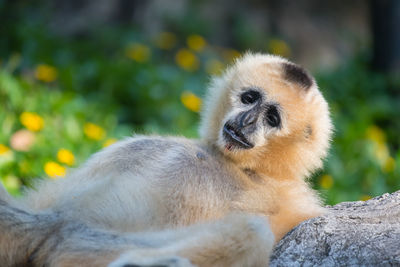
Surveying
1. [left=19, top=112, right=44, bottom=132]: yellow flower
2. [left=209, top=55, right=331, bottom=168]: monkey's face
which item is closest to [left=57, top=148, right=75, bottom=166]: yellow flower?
[left=19, top=112, right=44, bottom=132]: yellow flower

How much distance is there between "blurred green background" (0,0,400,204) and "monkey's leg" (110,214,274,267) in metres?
1.66

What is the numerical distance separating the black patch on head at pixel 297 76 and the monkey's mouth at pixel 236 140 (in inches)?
24.4

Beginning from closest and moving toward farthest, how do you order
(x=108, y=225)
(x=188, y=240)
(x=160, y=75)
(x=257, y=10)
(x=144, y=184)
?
(x=188, y=240), (x=108, y=225), (x=144, y=184), (x=160, y=75), (x=257, y=10)

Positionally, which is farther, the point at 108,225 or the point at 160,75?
the point at 160,75

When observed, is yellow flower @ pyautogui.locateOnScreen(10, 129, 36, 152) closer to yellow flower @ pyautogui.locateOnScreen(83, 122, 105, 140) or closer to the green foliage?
yellow flower @ pyautogui.locateOnScreen(83, 122, 105, 140)

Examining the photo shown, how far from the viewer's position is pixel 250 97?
4867 millimetres

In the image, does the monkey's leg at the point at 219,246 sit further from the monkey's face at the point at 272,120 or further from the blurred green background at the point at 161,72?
the blurred green background at the point at 161,72

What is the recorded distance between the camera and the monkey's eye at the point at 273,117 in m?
4.71

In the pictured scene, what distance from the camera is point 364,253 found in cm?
353

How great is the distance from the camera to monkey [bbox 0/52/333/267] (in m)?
3.46

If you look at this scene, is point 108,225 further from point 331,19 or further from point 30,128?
point 331,19

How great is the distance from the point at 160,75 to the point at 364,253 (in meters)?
6.49

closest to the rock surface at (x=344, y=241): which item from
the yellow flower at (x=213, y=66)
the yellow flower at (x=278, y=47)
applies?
the yellow flower at (x=213, y=66)

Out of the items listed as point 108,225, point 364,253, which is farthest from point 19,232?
point 364,253
